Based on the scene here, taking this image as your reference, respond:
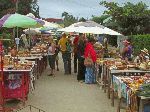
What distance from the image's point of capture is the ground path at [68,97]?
12.6 metres

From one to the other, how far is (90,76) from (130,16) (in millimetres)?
16863

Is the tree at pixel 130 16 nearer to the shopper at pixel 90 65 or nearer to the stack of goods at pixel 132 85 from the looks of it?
the shopper at pixel 90 65

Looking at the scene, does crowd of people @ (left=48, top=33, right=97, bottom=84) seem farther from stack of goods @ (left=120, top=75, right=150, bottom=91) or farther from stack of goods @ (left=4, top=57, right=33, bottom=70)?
stack of goods @ (left=120, top=75, right=150, bottom=91)

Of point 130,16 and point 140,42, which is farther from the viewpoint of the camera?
point 130,16

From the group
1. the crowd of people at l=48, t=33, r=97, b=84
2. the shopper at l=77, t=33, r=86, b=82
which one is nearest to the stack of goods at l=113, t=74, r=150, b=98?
the crowd of people at l=48, t=33, r=97, b=84

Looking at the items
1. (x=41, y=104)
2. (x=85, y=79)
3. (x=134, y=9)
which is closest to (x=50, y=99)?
(x=41, y=104)

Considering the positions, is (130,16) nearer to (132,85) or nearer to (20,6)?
(20,6)

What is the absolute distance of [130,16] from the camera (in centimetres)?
3397

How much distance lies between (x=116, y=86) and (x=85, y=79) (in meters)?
6.06

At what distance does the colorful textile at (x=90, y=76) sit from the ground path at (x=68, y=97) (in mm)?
Answer: 330

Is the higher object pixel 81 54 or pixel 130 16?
pixel 130 16

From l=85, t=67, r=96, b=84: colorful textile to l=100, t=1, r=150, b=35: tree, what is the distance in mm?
16257

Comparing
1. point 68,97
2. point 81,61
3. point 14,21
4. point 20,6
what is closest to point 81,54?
point 81,61

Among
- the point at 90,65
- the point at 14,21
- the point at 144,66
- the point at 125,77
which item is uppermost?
the point at 14,21
